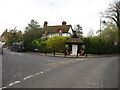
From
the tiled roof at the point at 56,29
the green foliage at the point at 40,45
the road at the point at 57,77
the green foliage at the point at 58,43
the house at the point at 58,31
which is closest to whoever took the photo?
the road at the point at 57,77

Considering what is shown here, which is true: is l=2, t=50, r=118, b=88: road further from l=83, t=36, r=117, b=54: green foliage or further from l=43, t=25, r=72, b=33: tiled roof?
l=43, t=25, r=72, b=33: tiled roof

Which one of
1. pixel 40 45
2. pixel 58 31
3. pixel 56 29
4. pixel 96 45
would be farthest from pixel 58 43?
pixel 56 29

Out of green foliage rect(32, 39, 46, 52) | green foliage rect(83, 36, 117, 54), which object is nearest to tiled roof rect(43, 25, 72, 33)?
green foliage rect(32, 39, 46, 52)

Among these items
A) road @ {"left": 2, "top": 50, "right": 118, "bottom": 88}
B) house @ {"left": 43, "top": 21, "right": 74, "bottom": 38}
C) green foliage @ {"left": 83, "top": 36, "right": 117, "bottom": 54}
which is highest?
house @ {"left": 43, "top": 21, "right": 74, "bottom": 38}

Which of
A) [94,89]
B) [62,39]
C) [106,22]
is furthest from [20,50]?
[94,89]

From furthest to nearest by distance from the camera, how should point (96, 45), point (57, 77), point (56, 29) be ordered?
point (56, 29) → point (96, 45) → point (57, 77)

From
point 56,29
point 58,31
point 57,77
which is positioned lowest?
point 57,77

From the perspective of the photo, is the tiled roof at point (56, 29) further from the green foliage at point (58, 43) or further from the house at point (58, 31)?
the green foliage at point (58, 43)

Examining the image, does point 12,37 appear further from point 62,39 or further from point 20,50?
point 62,39

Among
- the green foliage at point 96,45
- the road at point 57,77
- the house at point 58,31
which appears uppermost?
the house at point 58,31

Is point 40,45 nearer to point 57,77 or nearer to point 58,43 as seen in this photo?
point 58,43

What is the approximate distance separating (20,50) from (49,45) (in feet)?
29.9

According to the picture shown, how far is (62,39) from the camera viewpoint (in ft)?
123

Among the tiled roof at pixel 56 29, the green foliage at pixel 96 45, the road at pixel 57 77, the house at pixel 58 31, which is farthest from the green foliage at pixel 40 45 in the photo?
the road at pixel 57 77
